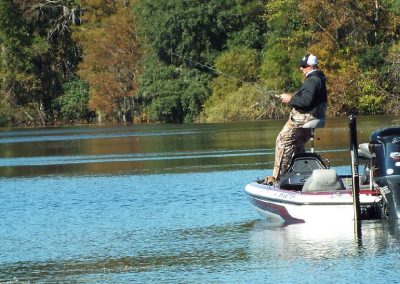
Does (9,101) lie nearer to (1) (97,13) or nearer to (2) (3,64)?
(2) (3,64)

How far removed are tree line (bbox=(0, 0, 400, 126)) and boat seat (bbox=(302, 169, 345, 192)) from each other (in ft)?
137

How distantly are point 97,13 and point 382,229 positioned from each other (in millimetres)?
70032

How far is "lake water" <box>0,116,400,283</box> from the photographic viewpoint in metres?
12.5

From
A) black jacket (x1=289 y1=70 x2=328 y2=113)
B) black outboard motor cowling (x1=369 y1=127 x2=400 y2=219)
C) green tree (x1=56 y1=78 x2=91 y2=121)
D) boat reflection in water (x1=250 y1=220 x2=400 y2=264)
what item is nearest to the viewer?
boat reflection in water (x1=250 y1=220 x2=400 y2=264)

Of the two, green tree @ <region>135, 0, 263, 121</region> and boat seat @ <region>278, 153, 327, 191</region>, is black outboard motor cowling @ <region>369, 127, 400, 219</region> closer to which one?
boat seat @ <region>278, 153, 327, 191</region>

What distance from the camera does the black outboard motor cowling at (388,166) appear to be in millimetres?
14445

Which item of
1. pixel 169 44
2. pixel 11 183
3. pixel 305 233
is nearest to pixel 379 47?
pixel 169 44

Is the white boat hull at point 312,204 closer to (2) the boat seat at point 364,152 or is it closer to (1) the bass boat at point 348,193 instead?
(1) the bass boat at point 348,193

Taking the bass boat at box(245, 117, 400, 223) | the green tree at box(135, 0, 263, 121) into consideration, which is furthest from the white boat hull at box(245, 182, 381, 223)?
the green tree at box(135, 0, 263, 121)

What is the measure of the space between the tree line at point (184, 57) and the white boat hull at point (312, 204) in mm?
41157

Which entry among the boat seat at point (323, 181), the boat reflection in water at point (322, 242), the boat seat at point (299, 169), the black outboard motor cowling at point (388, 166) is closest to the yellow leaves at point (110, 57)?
the boat seat at point (299, 169)

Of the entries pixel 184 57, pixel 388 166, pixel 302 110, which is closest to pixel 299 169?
pixel 302 110

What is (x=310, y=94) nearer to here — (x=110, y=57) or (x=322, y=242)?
(x=322, y=242)

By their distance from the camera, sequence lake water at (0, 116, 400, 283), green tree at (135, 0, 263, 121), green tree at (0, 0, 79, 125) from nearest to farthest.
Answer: lake water at (0, 116, 400, 283) → green tree at (135, 0, 263, 121) → green tree at (0, 0, 79, 125)
